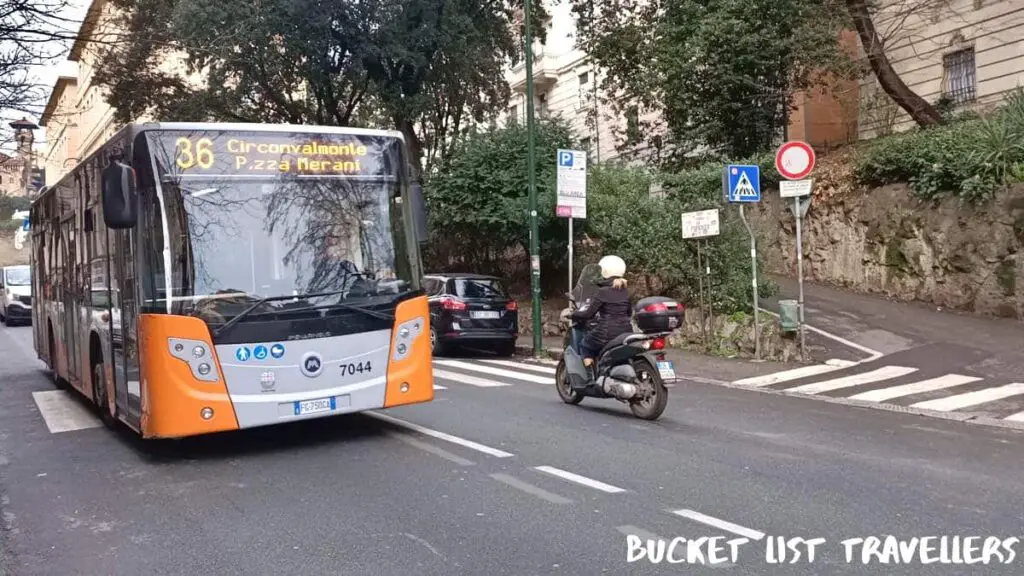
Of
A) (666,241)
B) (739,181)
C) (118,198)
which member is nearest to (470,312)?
(666,241)

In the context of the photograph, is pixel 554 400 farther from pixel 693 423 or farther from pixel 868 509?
pixel 868 509

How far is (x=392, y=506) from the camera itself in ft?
19.7

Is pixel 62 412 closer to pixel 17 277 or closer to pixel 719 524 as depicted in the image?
pixel 719 524

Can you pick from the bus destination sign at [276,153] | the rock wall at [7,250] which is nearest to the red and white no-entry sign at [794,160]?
the bus destination sign at [276,153]

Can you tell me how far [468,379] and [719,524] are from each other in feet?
26.7

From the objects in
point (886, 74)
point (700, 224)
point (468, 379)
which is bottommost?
point (468, 379)

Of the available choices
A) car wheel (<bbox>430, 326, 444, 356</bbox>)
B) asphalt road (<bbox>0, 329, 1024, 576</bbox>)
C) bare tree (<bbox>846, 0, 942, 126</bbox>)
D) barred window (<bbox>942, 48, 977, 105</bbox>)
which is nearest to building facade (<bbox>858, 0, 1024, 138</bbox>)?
barred window (<bbox>942, 48, 977, 105</bbox>)

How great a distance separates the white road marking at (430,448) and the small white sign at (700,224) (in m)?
7.73

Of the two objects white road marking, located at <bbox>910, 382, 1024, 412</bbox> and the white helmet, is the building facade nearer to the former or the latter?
white road marking, located at <bbox>910, 382, 1024, 412</bbox>

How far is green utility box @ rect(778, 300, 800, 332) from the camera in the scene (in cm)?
1392

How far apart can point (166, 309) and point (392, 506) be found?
2624mm

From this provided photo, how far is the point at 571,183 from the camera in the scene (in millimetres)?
16406

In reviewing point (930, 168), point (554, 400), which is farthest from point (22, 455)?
point (930, 168)

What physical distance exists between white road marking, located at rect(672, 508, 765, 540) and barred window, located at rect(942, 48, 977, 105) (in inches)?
829
